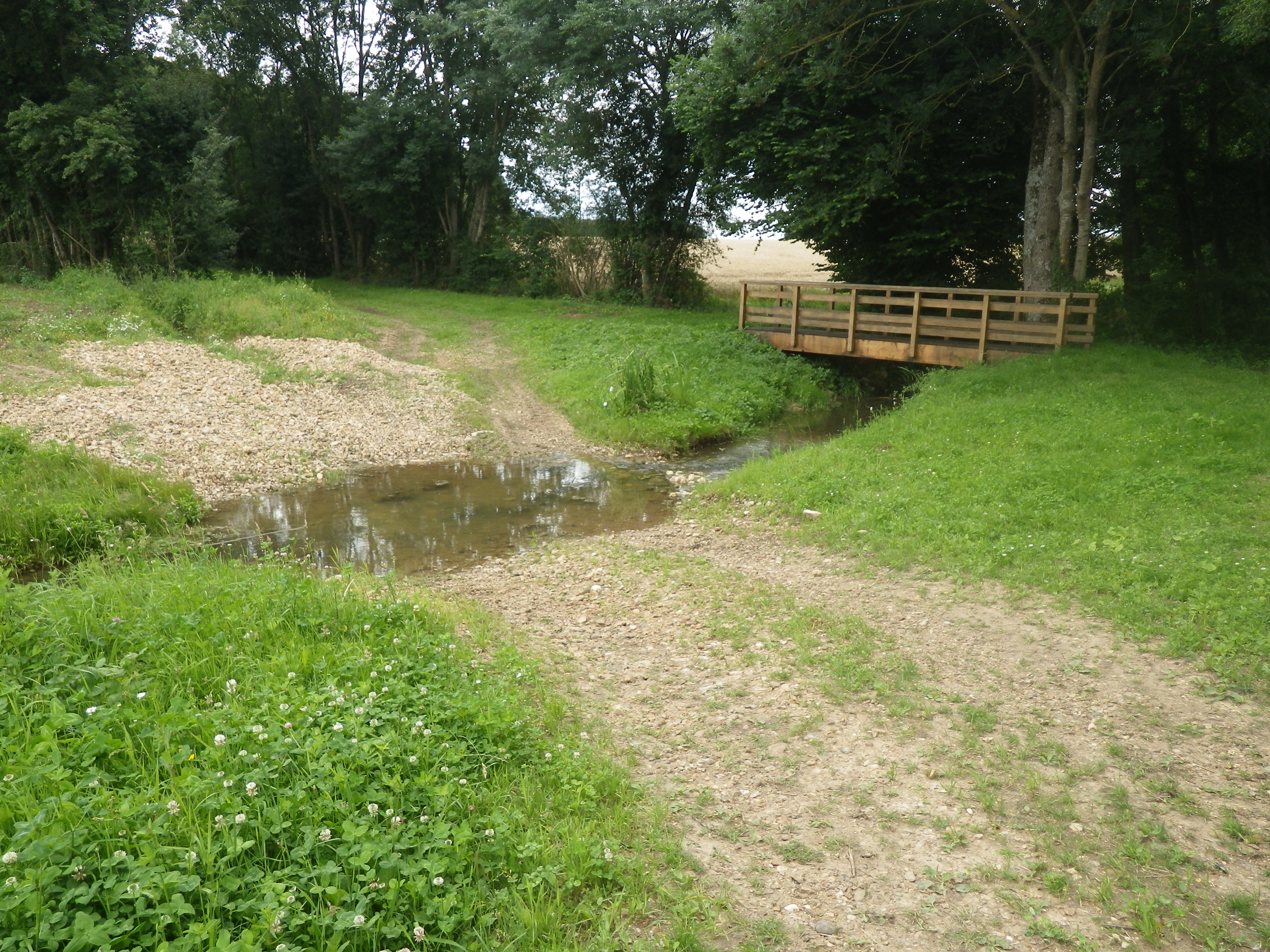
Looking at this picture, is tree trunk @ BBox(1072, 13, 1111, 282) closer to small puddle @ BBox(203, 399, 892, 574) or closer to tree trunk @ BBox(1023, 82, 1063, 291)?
tree trunk @ BBox(1023, 82, 1063, 291)

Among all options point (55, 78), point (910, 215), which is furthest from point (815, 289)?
point (55, 78)

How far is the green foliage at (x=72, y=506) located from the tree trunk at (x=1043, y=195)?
600 inches

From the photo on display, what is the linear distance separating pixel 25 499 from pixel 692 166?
21.1 meters

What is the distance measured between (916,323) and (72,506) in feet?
46.5

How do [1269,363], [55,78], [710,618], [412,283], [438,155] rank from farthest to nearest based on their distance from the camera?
[412,283], [438,155], [55,78], [1269,363], [710,618]

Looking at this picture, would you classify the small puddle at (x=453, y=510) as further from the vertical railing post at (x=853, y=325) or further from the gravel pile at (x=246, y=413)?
the vertical railing post at (x=853, y=325)

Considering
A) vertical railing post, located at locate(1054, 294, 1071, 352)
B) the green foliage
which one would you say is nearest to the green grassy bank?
vertical railing post, located at locate(1054, 294, 1071, 352)

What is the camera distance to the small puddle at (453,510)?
367 inches

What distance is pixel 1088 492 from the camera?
884cm

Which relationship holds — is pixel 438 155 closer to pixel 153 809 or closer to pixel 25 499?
pixel 25 499

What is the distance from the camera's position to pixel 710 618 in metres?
6.85

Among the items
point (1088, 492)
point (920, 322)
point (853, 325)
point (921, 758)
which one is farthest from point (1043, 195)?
point (921, 758)

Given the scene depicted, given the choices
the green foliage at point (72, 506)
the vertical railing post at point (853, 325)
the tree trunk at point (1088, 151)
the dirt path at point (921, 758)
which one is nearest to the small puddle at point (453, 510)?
the green foliage at point (72, 506)

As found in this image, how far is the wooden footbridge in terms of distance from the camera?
15.8 metres
